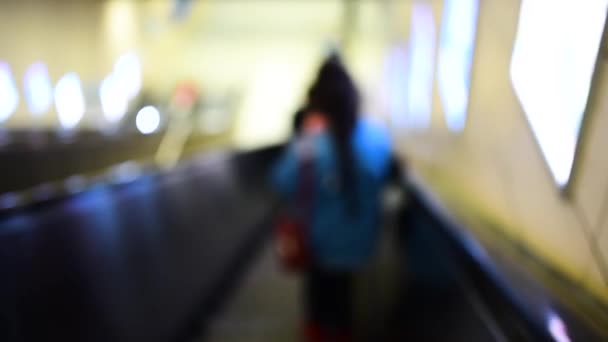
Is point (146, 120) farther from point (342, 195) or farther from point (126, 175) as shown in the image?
point (342, 195)

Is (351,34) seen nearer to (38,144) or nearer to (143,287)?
(38,144)

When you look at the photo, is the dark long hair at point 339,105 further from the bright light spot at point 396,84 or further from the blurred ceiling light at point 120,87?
the blurred ceiling light at point 120,87

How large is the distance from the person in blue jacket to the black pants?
0.05 feet

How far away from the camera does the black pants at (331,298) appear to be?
3055mm

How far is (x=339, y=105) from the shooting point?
8.79ft

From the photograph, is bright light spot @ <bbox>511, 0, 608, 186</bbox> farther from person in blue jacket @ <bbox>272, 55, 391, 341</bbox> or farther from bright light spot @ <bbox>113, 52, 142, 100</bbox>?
bright light spot @ <bbox>113, 52, 142, 100</bbox>

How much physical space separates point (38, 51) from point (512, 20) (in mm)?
3593

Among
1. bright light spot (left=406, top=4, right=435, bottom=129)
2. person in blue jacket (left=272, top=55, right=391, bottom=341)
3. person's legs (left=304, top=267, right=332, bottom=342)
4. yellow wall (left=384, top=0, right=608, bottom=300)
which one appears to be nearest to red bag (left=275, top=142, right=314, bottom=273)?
person in blue jacket (left=272, top=55, right=391, bottom=341)

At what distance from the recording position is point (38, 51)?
386cm

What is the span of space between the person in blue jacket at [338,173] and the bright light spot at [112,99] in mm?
4411

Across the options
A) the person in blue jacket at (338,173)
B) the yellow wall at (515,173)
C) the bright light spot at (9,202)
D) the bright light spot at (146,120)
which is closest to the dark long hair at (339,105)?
the person in blue jacket at (338,173)

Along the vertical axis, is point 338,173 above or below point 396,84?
above

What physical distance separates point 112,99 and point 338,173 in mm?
5302

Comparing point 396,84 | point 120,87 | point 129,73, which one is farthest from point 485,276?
point 129,73
